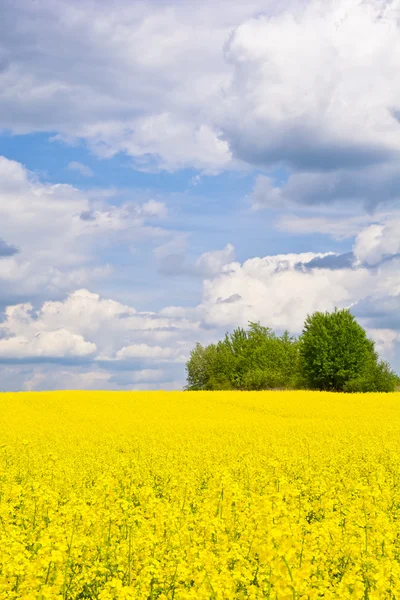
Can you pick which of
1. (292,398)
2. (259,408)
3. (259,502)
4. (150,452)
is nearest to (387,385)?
(292,398)

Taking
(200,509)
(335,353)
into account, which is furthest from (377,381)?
(200,509)

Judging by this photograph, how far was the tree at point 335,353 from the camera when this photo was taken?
6619cm

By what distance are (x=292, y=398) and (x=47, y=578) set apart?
3408cm

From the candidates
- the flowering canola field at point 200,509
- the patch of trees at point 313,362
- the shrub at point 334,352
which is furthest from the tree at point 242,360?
the flowering canola field at point 200,509

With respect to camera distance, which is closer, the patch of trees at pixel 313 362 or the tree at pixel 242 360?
the patch of trees at pixel 313 362

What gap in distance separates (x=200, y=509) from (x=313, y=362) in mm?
60013

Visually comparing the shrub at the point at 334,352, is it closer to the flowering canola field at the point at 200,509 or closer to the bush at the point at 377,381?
the bush at the point at 377,381

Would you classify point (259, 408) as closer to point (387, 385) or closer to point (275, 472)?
point (275, 472)

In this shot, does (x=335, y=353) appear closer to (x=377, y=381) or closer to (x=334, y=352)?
(x=334, y=352)

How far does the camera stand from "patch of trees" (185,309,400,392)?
65312 millimetres

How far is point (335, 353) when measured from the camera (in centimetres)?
6675

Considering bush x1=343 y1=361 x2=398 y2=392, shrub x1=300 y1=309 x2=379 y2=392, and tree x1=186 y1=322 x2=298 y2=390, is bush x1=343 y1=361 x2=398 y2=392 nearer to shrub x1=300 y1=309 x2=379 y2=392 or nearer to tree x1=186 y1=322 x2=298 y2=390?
shrub x1=300 y1=309 x2=379 y2=392

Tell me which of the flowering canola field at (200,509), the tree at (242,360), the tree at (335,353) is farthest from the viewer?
the tree at (242,360)

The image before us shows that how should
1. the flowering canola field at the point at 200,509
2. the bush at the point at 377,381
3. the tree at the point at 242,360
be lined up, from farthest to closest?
the tree at the point at 242,360 → the bush at the point at 377,381 → the flowering canola field at the point at 200,509
